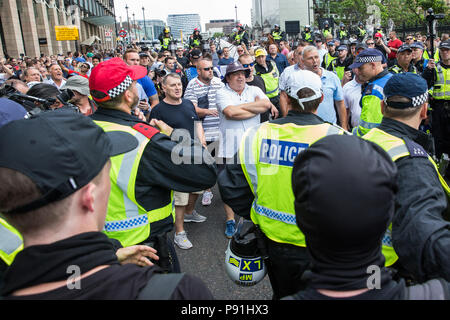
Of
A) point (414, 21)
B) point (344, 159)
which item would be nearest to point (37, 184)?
point (344, 159)

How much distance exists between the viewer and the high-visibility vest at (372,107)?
4.23 metres

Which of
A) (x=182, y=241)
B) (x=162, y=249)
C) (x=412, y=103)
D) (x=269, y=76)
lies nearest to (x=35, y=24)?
(x=269, y=76)

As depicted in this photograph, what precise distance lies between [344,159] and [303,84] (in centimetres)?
165

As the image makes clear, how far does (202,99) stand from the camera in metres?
5.87

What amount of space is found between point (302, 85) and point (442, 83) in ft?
15.4

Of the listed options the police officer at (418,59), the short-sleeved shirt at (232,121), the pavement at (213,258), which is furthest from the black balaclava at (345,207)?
the police officer at (418,59)

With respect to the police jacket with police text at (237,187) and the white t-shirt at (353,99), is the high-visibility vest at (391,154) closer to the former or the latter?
the police jacket with police text at (237,187)

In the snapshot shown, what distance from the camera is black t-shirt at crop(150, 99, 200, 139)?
16.0 feet

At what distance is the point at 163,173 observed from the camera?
93.0 inches

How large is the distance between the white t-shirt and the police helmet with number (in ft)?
12.0

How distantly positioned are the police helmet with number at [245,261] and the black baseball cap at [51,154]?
1.43 metres

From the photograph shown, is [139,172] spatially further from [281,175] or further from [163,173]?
[281,175]

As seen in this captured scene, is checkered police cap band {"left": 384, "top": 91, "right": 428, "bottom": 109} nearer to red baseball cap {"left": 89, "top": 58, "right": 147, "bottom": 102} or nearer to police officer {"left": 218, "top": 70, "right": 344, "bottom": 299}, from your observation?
police officer {"left": 218, "top": 70, "right": 344, "bottom": 299}

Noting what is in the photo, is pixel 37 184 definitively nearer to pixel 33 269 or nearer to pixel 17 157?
pixel 17 157
